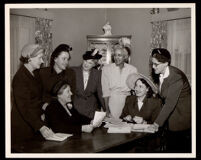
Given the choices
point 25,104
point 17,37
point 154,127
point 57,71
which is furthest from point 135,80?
point 17,37

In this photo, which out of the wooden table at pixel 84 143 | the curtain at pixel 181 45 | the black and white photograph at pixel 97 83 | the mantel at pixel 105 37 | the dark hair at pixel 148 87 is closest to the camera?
the wooden table at pixel 84 143

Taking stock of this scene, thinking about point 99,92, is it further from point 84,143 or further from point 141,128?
point 84,143

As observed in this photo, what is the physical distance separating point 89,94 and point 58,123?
49cm

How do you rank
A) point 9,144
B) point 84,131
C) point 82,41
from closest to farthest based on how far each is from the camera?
1. point 9,144
2. point 84,131
3. point 82,41

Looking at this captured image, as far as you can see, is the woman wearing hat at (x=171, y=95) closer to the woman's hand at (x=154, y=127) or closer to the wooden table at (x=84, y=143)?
the woman's hand at (x=154, y=127)

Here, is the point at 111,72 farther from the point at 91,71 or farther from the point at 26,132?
the point at 26,132

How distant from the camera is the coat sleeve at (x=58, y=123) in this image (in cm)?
270

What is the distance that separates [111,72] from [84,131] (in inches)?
27.7

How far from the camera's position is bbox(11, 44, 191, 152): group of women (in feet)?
8.75

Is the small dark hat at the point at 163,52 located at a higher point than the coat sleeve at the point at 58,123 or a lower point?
higher

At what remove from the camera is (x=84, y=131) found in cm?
277

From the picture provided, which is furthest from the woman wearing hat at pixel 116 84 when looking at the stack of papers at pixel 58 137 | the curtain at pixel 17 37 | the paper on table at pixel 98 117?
the curtain at pixel 17 37

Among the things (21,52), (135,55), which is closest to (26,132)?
(21,52)

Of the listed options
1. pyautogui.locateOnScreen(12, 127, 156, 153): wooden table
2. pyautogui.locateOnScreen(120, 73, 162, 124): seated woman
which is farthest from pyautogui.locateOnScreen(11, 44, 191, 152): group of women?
pyautogui.locateOnScreen(12, 127, 156, 153): wooden table
